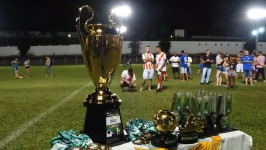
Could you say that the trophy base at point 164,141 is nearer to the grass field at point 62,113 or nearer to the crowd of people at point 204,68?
the grass field at point 62,113

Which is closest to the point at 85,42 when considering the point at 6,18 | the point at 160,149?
→ the point at 160,149

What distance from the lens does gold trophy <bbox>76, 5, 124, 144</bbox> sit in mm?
3008

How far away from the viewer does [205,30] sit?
2509 inches

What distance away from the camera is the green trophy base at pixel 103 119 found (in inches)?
119

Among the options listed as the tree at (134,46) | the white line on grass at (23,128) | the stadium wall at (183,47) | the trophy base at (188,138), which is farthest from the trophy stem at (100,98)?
the tree at (134,46)

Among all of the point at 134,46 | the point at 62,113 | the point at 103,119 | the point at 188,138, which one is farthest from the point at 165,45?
the point at 103,119

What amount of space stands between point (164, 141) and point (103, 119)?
0.66 meters

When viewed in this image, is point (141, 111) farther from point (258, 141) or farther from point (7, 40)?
point (7, 40)

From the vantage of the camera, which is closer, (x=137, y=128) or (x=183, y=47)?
(x=137, y=128)

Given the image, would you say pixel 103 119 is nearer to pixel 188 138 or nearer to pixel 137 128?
pixel 137 128

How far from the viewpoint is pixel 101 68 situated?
10.2 ft

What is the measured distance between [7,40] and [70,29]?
13.1m

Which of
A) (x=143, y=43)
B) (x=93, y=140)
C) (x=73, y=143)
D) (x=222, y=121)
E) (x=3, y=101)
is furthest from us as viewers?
(x=143, y=43)

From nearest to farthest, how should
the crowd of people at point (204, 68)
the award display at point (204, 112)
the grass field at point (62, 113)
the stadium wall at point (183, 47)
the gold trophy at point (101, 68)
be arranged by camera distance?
the gold trophy at point (101, 68)
the award display at point (204, 112)
the grass field at point (62, 113)
the crowd of people at point (204, 68)
the stadium wall at point (183, 47)
